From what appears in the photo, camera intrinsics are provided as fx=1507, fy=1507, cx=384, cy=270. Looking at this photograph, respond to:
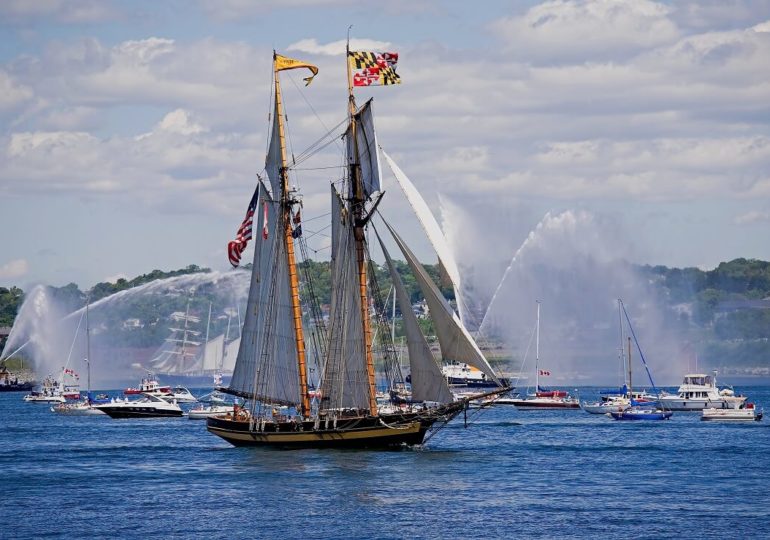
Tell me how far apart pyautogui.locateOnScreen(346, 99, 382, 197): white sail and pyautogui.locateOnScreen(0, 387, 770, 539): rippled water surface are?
60.2ft

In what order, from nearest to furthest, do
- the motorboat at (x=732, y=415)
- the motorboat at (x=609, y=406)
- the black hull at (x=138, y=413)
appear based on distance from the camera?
the motorboat at (x=732, y=415)
the motorboat at (x=609, y=406)
the black hull at (x=138, y=413)

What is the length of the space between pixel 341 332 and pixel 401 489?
2081 cm

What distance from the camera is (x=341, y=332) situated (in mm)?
104125

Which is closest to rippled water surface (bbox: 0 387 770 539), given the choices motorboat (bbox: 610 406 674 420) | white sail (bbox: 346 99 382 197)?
white sail (bbox: 346 99 382 197)

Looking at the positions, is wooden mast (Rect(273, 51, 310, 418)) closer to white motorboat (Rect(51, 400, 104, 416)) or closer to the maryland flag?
the maryland flag

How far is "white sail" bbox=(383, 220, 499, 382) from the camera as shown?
96.6m

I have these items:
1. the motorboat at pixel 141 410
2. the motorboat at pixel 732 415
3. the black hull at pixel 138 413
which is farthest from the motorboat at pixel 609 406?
the black hull at pixel 138 413

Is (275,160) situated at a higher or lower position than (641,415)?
higher

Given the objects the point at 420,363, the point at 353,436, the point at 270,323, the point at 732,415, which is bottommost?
the point at 732,415

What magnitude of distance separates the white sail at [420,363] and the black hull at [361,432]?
1463 millimetres

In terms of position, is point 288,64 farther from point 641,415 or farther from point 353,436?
point 641,415

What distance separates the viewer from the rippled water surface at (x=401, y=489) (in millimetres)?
73562

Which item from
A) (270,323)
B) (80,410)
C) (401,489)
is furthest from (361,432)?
(80,410)

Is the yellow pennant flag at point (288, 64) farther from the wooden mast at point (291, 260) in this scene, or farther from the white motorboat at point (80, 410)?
the white motorboat at point (80, 410)
